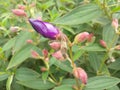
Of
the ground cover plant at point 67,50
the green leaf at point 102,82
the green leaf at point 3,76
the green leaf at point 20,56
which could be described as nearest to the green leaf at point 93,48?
the ground cover plant at point 67,50

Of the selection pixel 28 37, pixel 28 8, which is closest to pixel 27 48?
pixel 28 37

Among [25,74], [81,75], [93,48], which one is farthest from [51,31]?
[25,74]

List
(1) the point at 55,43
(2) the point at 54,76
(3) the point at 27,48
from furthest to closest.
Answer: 1. (2) the point at 54,76
2. (3) the point at 27,48
3. (1) the point at 55,43

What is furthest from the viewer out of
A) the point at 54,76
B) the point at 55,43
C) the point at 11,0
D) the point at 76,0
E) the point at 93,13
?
the point at 11,0

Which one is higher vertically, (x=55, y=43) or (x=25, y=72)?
(x=55, y=43)

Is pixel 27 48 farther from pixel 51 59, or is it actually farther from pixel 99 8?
pixel 99 8

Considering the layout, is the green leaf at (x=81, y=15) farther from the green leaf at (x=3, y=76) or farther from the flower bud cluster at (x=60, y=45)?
the green leaf at (x=3, y=76)

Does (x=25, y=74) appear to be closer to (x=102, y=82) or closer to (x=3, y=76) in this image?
(x=3, y=76)
